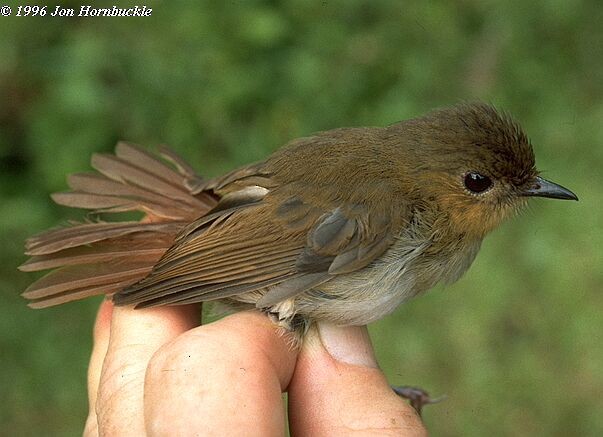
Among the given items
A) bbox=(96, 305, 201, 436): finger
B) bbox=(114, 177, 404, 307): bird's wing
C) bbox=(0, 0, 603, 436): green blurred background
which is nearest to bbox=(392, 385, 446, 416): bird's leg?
bbox=(114, 177, 404, 307): bird's wing

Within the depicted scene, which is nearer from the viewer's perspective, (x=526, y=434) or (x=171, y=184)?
(x=171, y=184)

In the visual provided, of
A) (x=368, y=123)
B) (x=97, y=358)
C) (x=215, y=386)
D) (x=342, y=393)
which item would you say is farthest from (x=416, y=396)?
(x=368, y=123)

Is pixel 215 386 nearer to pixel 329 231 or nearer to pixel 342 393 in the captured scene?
pixel 342 393

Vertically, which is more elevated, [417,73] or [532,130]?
[417,73]

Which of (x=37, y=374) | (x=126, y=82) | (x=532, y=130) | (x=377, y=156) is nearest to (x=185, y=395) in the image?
(x=377, y=156)

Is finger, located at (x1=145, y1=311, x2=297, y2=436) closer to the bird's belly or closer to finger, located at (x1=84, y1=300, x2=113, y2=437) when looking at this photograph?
the bird's belly

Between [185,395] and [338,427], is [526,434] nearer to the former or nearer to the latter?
[338,427]

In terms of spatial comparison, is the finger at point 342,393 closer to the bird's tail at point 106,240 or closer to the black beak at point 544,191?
the bird's tail at point 106,240
